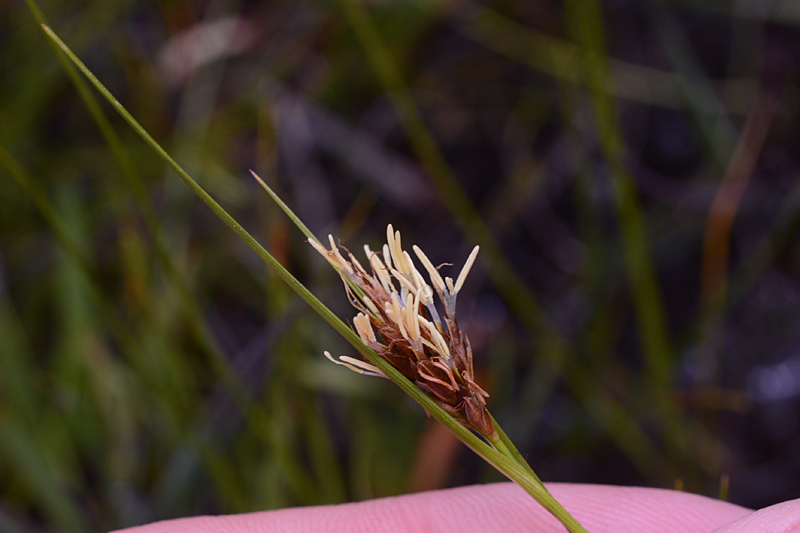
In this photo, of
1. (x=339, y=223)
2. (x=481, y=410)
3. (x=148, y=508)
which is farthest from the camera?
(x=339, y=223)

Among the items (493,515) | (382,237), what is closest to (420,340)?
(493,515)

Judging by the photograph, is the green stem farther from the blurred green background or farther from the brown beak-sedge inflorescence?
the blurred green background

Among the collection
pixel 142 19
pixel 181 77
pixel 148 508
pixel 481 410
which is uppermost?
pixel 142 19

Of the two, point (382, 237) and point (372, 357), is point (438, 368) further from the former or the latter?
point (382, 237)

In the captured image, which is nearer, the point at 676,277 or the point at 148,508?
the point at 148,508

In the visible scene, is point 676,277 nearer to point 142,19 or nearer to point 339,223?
point 339,223

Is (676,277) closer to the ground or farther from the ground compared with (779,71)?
closer to the ground

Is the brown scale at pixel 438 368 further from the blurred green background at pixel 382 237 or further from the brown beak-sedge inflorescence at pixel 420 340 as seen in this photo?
the blurred green background at pixel 382 237

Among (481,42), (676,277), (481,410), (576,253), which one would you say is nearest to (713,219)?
(676,277)
